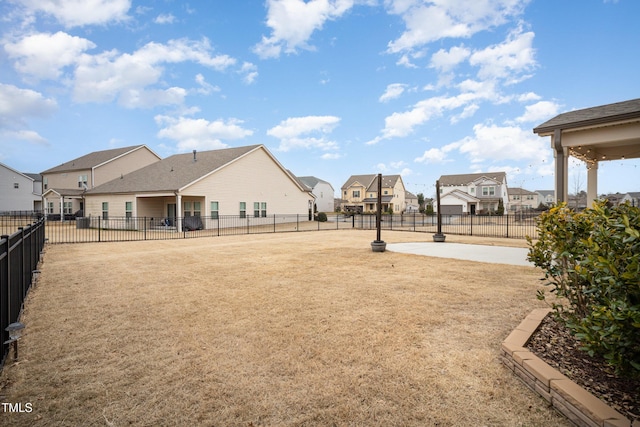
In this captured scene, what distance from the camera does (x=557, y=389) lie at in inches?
104

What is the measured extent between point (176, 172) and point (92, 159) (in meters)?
20.1

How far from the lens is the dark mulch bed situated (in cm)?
255

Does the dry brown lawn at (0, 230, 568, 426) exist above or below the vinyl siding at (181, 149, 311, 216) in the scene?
below

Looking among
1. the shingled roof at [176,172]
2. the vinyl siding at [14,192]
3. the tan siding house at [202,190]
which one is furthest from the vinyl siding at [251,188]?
the vinyl siding at [14,192]

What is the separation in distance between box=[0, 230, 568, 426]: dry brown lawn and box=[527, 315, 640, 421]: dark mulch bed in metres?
0.42

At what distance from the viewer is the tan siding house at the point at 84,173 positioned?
3534 cm

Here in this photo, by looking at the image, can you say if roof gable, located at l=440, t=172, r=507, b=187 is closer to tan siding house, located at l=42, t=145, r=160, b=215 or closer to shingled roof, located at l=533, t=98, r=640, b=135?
tan siding house, located at l=42, t=145, r=160, b=215

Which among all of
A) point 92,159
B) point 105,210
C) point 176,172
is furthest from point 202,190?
point 92,159

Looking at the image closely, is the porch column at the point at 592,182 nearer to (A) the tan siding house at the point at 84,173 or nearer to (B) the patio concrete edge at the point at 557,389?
(B) the patio concrete edge at the point at 557,389

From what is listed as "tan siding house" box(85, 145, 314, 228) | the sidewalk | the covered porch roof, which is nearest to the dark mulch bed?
the covered porch roof

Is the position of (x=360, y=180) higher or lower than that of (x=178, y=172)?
higher

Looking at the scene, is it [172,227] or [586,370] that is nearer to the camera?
[586,370]

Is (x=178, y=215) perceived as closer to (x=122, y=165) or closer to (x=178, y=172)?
(x=178, y=172)

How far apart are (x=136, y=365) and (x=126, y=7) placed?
16065mm
